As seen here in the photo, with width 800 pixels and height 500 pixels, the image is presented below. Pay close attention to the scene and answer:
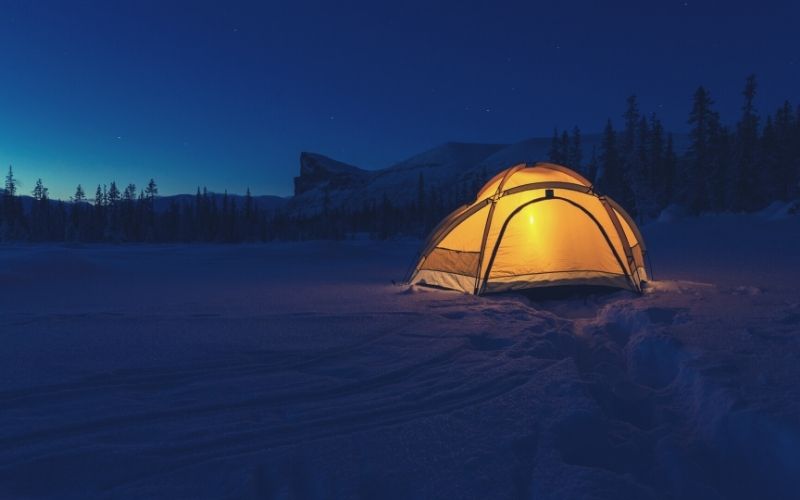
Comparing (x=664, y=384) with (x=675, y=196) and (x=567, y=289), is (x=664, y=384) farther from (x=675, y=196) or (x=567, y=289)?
(x=675, y=196)

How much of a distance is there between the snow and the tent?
63.7 inches

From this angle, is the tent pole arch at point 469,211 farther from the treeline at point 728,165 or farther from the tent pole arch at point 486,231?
the treeline at point 728,165

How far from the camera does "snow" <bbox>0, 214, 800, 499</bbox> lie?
3123mm

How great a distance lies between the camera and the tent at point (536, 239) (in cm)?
1083

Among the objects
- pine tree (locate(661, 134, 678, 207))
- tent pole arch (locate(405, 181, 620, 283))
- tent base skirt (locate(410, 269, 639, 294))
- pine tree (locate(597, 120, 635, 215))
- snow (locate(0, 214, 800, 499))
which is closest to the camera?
snow (locate(0, 214, 800, 499))

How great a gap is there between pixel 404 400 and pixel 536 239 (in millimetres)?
7794

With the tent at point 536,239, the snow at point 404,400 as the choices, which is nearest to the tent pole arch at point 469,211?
the tent at point 536,239

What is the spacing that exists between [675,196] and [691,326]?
183 feet

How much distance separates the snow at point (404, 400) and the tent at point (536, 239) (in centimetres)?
162

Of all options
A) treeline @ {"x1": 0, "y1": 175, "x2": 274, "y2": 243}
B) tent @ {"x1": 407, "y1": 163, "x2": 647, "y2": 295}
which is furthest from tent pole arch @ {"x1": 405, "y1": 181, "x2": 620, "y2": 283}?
treeline @ {"x1": 0, "y1": 175, "x2": 274, "y2": 243}

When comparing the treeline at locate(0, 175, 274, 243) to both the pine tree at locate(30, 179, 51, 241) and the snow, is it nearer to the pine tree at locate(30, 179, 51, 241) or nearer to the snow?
the pine tree at locate(30, 179, 51, 241)

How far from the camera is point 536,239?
37.3 feet

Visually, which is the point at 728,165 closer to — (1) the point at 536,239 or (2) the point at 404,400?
(1) the point at 536,239

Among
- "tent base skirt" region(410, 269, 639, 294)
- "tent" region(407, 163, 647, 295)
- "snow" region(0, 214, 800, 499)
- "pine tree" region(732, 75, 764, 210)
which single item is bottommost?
"snow" region(0, 214, 800, 499)
